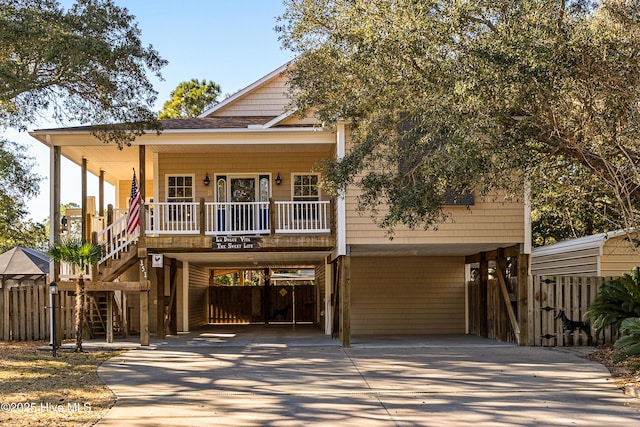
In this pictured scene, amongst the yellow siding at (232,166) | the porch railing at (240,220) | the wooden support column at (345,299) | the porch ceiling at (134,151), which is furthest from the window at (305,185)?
the wooden support column at (345,299)

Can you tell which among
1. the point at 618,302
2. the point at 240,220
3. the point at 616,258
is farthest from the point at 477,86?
the point at 616,258

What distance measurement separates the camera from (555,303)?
55.7ft

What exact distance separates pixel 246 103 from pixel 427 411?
50.5ft

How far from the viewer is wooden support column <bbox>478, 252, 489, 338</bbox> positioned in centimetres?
1989

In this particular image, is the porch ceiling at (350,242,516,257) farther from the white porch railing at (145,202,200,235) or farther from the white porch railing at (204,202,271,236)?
the white porch railing at (145,202,200,235)

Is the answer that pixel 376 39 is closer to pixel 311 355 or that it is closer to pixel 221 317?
pixel 311 355

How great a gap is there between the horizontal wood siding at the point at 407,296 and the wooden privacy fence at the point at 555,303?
4994mm

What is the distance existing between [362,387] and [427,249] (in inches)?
329

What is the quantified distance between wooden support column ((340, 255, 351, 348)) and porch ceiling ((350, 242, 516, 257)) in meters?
0.98

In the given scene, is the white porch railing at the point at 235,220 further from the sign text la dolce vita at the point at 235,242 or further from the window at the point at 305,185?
the window at the point at 305,185

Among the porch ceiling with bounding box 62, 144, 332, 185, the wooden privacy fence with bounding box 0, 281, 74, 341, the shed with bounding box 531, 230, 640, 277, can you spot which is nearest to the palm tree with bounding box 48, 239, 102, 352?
the porch ceiling with bounding box 62, 144, 332, 185

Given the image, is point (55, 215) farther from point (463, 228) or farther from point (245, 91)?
point (463, 228)

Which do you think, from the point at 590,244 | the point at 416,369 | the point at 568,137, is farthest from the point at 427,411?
the point at 590,244

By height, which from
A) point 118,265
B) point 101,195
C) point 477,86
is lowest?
point 118,265
